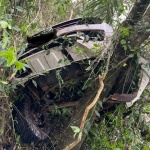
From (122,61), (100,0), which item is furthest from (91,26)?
(122,61)

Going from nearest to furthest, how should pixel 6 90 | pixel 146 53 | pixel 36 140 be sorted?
1. pixel 6 90
2. pixel 146 53
3. pixel 36 140

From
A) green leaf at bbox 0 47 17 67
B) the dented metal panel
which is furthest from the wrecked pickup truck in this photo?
green leaf at bbox 0 47 17 67

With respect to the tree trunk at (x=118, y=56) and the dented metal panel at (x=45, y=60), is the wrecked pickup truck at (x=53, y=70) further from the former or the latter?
the tree trunk at (x=118, y=56)

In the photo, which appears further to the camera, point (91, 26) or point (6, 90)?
point (91, 26)

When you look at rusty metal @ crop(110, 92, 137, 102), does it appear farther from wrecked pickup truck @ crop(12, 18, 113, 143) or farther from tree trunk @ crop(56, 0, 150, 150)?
wrecked pickup truck @ crop(12, 18, 113, 143)

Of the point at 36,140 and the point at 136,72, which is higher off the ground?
the point at 136,72

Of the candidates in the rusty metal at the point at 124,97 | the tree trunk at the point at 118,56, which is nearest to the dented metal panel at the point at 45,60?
the tree trunk at the point at 118,56

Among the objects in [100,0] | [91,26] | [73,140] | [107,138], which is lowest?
[107,138]

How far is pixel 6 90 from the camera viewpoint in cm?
263

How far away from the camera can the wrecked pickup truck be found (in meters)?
2.76

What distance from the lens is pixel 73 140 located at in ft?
8.79

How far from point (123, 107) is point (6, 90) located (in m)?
1.18

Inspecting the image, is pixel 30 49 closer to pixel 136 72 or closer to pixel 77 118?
pixel 77 118

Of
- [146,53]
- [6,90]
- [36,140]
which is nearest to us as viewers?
[6,90]
